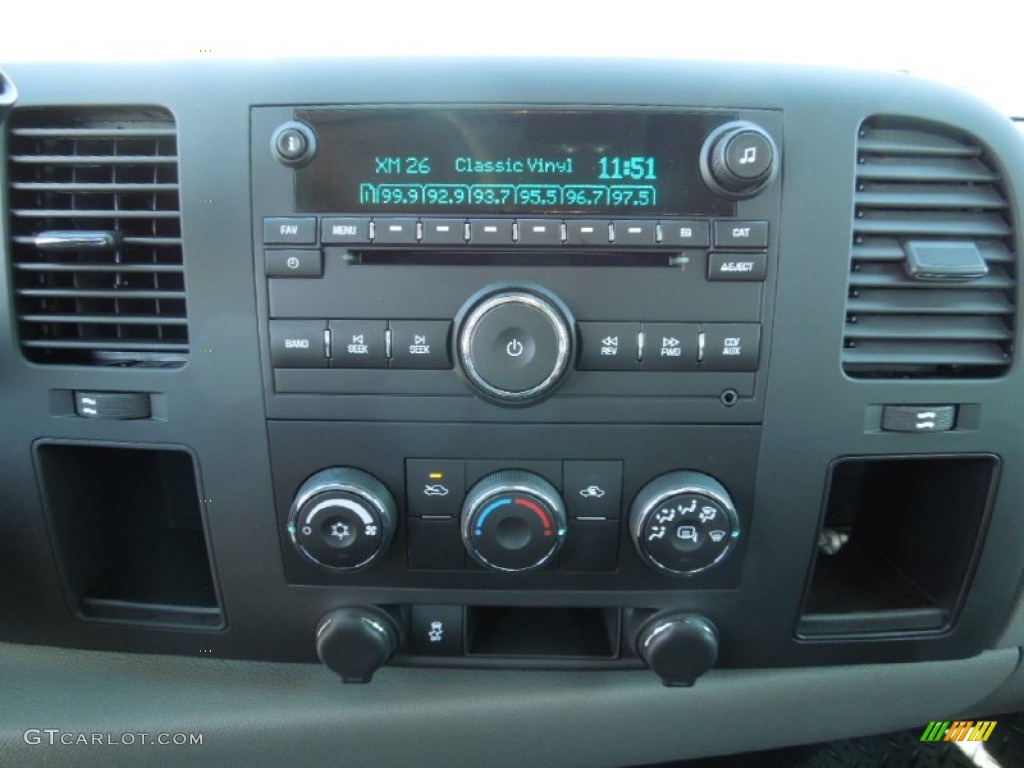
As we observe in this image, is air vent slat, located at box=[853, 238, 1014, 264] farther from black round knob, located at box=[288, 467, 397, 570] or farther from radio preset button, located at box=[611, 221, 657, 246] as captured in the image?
black round knob, located at box=[288, 467, 397, 570]

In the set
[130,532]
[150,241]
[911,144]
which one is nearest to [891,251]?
[911,144]

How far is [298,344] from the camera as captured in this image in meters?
0.98

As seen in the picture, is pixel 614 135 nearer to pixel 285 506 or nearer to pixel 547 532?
pixel 547 532

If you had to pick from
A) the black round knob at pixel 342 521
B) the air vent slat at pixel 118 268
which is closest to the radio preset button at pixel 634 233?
the black round knob at pixel 342 521

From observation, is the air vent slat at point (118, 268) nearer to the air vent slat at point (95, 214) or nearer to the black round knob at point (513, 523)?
the air vent slat at point (95, 214)

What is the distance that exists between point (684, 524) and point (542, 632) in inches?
13.6

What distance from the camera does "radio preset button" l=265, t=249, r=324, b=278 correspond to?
959 millimetres

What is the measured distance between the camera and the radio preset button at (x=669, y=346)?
3.18ft

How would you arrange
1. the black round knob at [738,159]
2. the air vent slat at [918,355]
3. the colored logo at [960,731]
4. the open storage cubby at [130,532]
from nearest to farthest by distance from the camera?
the black round knob at [738,159] → the air vent slat at [918,355] → the open storage cubby at [130,532] → the colored logo at [960,731]

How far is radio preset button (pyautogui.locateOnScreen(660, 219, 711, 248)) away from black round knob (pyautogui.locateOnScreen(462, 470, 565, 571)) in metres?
0.37

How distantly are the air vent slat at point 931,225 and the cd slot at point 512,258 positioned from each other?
28cm

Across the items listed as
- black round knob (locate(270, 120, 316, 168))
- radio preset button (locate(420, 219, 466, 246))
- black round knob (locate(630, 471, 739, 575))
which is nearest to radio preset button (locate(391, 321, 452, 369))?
radio preset button (locate(420, 219, 466, 246))

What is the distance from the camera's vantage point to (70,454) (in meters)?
1.15

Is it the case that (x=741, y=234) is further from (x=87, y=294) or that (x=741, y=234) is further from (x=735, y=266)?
(x=87, y=294)
